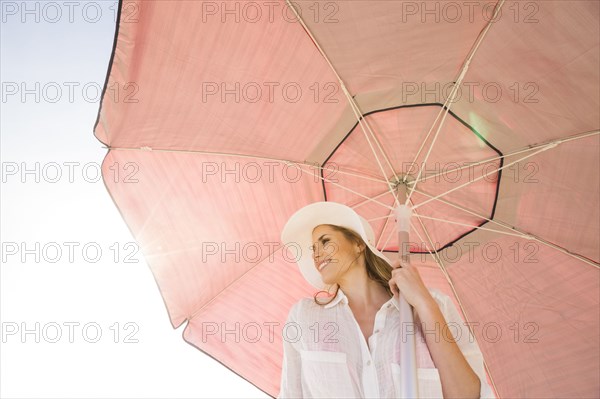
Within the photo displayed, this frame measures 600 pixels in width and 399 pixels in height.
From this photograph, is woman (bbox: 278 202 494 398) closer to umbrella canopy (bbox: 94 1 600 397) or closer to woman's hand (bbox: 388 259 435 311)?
woman's hand (bbox: 388 259 435 311)

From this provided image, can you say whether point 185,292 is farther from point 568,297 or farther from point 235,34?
point 568,297

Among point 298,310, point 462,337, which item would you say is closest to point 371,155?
point 298,310

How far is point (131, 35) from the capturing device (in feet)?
8.95

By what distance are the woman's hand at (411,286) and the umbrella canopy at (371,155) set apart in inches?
24.9

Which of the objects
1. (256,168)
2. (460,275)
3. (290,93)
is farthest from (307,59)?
(460,275)

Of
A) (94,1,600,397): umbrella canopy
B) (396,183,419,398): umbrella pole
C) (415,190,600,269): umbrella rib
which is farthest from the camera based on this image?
(415,190,600,269): umbrella rib

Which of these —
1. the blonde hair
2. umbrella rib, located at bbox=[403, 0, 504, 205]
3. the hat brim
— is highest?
umbrella rib, located at bbox=[403, 0, 504, 205]

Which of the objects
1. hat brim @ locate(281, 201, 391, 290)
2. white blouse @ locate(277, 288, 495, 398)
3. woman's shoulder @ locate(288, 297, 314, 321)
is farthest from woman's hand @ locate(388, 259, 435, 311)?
woman's shoulder @ locate(288, 297, 314, 321)

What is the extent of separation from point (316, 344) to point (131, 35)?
1.55 m

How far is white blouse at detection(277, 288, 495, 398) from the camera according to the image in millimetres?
2455

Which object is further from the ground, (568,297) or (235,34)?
(235,34)

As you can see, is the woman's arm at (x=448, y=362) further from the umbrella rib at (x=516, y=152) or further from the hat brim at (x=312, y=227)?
the umbrella rib at (x=516, y=152)

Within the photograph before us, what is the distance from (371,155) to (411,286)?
950 mm

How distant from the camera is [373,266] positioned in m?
2.96
